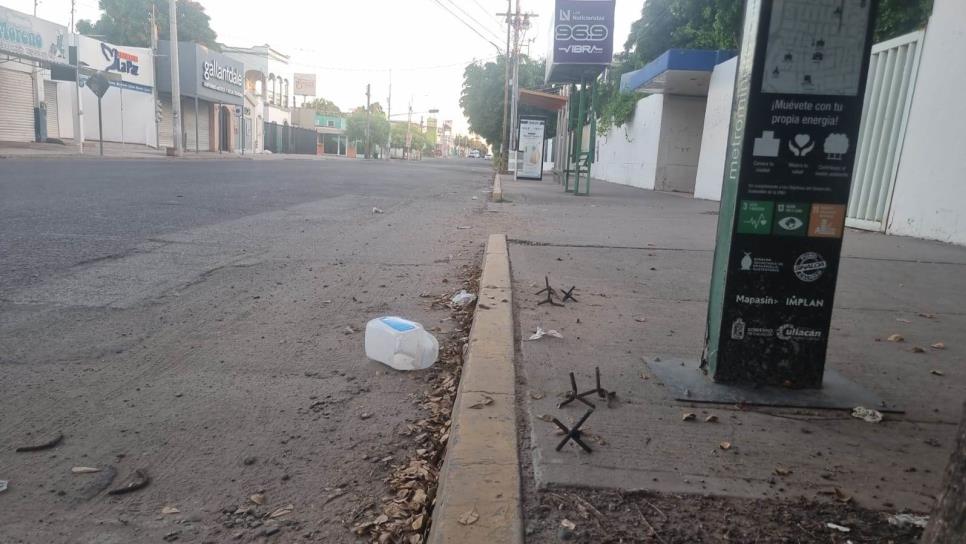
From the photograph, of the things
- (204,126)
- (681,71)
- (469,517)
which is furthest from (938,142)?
(204,126)

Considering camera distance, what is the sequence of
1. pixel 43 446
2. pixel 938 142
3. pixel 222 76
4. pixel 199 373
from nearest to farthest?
pixel 43 446 < pixel 199 373 < pixel 938 142 < pixel 222 76

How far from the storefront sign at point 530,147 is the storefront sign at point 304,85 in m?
64.9

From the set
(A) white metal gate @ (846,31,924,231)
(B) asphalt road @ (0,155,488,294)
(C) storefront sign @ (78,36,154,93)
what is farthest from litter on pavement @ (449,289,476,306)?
(C) storefront sign @ (78,36,154,93)

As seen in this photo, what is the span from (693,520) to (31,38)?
3149cm

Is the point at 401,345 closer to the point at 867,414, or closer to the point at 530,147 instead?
the point at 867,414

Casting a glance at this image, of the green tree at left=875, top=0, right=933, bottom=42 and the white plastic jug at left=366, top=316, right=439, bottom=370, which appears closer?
the white plastic jug at left=366, top=316, right=439, bottom=370

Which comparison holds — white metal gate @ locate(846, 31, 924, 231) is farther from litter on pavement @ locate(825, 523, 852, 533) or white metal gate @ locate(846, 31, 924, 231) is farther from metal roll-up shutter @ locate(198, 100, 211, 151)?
metal roll-up shutter @ locate(198, 100, 211, 151)

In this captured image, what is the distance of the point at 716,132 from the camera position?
15.3 meters

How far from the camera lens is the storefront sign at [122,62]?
31.9 metres

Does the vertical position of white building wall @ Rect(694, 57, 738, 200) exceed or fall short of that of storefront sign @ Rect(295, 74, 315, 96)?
it falls short

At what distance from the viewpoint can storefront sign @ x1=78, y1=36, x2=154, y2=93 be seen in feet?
105

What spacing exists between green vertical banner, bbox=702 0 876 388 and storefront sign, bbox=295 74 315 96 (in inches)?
3371

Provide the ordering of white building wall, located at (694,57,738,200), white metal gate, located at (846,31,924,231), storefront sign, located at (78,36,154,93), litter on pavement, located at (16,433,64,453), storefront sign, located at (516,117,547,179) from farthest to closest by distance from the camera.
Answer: storefront sign, located at (78,36,154,93) → storefront sign, located at (516,117,547,179) → white building wall, located at (694,57,738,200) → white metal gate, located at (846,31,924,231) → litter on pavement, located at (16,433,64,453)

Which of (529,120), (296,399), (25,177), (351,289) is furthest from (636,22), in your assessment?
(296,399)
